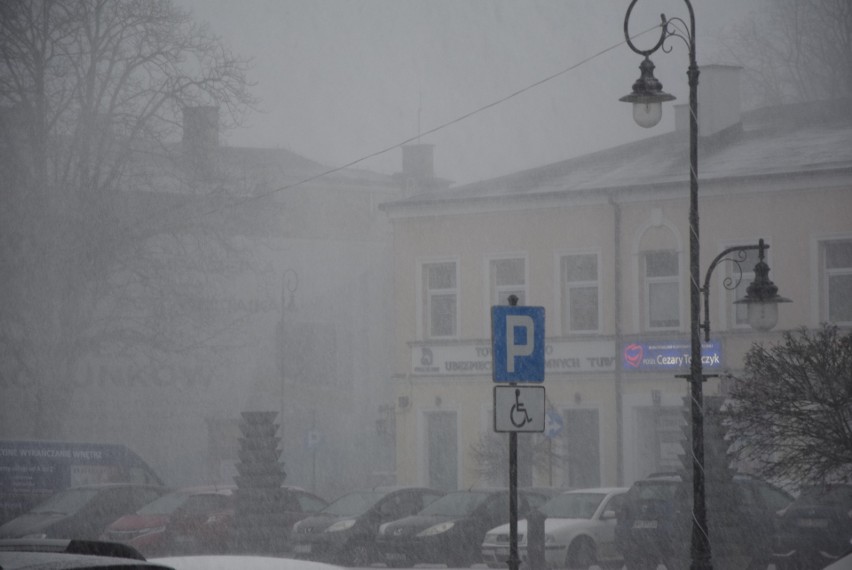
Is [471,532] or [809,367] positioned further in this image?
[471,532]

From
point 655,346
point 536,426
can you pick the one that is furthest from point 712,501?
point 655,346

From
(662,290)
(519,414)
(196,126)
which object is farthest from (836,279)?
(519,414)

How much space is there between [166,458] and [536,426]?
131 feet

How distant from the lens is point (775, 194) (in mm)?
32750

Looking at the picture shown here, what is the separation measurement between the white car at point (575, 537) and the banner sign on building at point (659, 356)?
11563 mm

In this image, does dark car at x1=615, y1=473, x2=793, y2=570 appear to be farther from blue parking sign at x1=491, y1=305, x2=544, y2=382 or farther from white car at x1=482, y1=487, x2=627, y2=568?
blue parking sign at x1=491, y1=305, x2=544, y2=382

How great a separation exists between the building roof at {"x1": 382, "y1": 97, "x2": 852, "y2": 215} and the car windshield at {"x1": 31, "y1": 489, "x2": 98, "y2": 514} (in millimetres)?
14816

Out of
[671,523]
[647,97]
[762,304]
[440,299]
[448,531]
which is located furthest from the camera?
[440,299]

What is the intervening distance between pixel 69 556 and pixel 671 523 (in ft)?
50.5

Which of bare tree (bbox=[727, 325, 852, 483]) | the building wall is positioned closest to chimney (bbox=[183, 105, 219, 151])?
the building wall

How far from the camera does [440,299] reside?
37812 mm

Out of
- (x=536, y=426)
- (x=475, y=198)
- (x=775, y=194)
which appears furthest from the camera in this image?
(x=475, y=198)

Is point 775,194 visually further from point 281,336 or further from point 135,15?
point 281,336

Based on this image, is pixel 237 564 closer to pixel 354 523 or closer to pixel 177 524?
pixel 354 523
